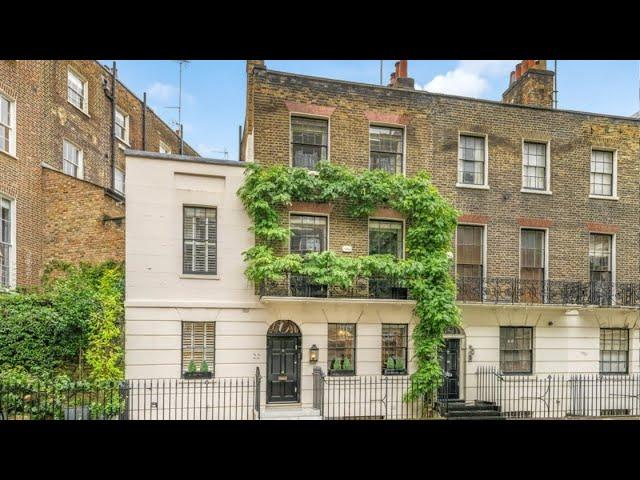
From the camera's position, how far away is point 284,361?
12.6m

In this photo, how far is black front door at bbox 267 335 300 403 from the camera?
12.4 m

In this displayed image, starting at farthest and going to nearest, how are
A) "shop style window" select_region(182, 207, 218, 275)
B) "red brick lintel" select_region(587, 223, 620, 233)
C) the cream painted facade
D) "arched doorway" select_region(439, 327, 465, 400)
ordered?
1. "red brick lintel" select_region(587, 223, 620, 233)
2. "arched doorway" select_region(439, 327, 465, 400)
3. "shop style window" select_region(182, 207, 218, 275)
4. the cream painted facade

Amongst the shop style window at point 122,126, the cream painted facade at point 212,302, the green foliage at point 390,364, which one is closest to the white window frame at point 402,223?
the cream painted facade at point 212,302

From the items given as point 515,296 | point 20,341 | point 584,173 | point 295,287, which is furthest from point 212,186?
point 584,173

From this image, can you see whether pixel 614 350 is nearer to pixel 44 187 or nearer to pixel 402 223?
pixel 402 223

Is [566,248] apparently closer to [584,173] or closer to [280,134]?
[584,173]

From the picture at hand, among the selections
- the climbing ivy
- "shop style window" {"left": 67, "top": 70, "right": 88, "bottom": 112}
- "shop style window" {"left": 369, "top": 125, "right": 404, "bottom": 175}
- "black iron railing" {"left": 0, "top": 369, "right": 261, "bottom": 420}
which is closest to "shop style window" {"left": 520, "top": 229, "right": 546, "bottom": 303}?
the climbing ivy

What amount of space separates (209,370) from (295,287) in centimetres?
299

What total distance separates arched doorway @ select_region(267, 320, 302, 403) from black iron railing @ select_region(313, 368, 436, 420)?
1.87 feet

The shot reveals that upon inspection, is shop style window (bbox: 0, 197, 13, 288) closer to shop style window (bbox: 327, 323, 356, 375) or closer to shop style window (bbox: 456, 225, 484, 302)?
shop style window (bbox: 327, 323, 356, 375)

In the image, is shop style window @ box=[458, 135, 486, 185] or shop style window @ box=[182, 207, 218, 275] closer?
shop style window @ box=[182, 207, 218, 275]

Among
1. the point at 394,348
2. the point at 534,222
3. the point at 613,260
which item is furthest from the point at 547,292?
the point at 394,348

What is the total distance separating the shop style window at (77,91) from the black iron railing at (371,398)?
522 inches
